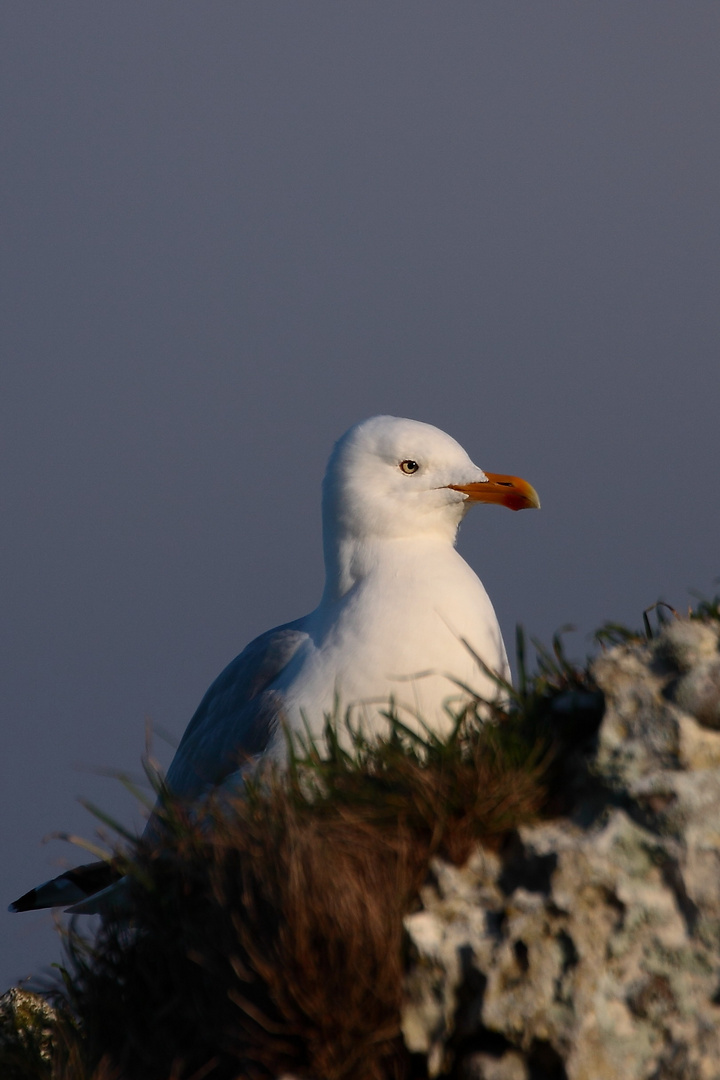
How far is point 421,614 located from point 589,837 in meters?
2.54

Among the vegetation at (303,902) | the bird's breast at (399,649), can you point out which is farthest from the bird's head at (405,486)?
the vegetation at (303,902)

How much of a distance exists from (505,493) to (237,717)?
7.01 ft

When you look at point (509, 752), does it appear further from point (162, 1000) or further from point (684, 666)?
point (162, 1000)

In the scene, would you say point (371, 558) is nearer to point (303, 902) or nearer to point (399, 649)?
point (399, 649)

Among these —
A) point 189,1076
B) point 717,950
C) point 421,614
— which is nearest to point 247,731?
point 421,614

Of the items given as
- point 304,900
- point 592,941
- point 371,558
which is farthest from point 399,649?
point 592,941

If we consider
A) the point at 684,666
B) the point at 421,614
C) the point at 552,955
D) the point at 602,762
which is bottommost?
the point at 552,955

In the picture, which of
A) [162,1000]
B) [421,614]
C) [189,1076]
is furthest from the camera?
[421,614]

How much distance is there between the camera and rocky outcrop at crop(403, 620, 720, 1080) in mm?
3594

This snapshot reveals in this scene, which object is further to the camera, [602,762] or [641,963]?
[602,762]

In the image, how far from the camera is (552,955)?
364 cm

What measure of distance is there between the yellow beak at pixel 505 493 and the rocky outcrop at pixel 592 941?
3151 millimetres

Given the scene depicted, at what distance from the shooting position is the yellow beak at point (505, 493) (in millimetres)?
7016

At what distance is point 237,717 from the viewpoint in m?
6.51
